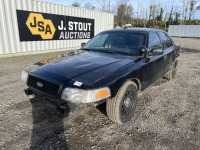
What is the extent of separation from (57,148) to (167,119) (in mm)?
2151

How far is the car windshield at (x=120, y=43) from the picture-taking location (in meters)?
3.58

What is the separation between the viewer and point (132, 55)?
339cm

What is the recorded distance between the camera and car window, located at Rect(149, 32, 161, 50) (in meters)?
3.84

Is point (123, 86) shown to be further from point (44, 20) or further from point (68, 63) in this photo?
point (44, 20)

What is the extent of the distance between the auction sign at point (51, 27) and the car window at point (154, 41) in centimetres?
768

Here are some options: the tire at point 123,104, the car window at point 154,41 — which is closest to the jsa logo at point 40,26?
the car window at point 154,41

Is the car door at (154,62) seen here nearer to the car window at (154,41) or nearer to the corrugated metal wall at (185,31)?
the car window at (154,41)

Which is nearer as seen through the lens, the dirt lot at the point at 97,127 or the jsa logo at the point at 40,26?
the dirt lot at the point at 97,127

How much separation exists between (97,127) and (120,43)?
1881 millimetres

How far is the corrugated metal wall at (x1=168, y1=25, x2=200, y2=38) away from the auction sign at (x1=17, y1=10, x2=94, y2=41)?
30.8m

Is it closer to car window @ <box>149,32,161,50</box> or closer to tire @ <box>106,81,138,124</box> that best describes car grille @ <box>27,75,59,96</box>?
tire @ <box>106,81,138,124</box>

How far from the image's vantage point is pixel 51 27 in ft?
35.4

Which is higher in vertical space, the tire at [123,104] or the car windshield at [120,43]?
the car windshield at [120,43]

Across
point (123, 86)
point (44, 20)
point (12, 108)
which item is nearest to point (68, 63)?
point (123, 86)
